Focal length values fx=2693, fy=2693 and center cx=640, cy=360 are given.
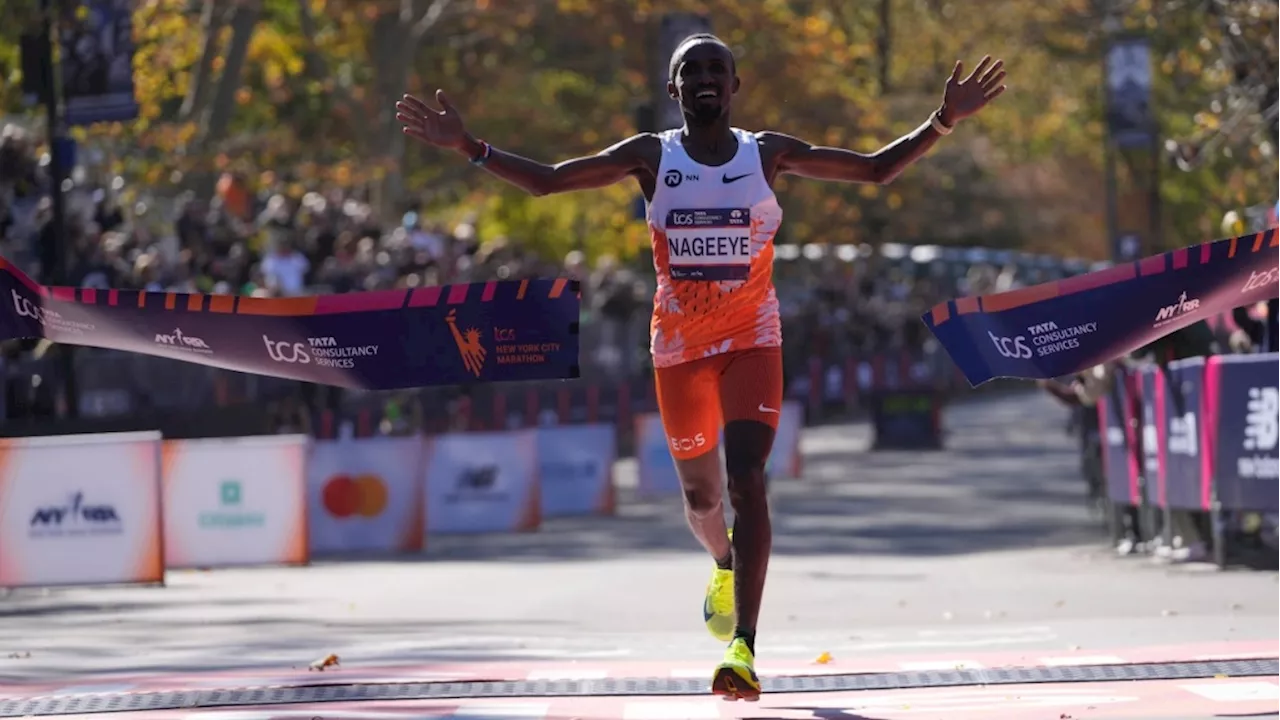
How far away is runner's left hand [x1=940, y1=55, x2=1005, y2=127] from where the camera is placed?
9070mm

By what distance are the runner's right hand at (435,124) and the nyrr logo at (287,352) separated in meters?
1.18

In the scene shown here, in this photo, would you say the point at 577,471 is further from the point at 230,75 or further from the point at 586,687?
the point at 586,687

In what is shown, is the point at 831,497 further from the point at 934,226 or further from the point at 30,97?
the point at 934,226

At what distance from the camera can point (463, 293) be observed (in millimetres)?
9648

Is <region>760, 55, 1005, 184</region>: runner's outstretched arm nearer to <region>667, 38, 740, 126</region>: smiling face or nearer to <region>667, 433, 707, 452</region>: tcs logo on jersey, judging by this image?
<region>667, 38, 740, 126</region>: smiling face

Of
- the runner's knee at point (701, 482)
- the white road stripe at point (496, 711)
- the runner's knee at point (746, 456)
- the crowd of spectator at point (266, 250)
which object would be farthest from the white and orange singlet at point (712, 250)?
the crowd of spectator at point (266, 250)

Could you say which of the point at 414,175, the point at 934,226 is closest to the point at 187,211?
the point at 414,175

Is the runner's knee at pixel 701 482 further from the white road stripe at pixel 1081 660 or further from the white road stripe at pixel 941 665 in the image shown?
the white road stripe at pixel 1081 660

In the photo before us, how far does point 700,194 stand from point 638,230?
1376 inches

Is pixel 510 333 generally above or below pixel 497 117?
below

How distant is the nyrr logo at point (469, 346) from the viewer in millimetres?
9594

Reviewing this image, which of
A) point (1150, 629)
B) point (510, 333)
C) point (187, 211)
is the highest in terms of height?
point (187, 211)

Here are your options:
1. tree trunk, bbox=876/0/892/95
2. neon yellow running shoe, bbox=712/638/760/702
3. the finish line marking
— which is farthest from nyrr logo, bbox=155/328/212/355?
tree trunk, bbox=876/0/892/95

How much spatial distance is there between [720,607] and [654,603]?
5.09 meters
